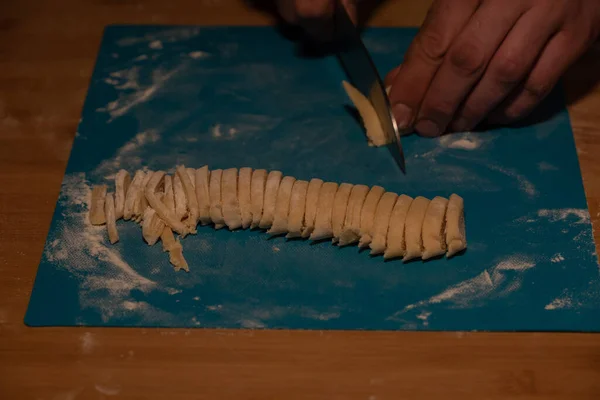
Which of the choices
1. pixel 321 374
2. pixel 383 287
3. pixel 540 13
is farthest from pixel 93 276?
pixel 540 13

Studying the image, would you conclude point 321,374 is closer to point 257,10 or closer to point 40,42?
point 257,10

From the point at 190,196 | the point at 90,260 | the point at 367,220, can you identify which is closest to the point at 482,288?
the point at 367,220

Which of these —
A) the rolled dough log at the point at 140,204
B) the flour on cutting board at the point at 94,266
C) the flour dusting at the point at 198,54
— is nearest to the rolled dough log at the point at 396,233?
the flour on cutting board at the point at 94,266

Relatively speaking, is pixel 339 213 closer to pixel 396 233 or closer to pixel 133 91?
pixel 396 233

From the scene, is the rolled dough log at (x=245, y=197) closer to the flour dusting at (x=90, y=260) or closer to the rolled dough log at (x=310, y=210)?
the rolled dough log at (x=310, y=210)

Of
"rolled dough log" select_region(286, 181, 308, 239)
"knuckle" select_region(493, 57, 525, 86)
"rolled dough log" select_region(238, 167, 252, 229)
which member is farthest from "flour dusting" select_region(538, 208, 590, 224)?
"rolled dough log" select_region(238, 167, 252, 229)

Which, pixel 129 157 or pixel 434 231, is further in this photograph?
pixel 129 157
